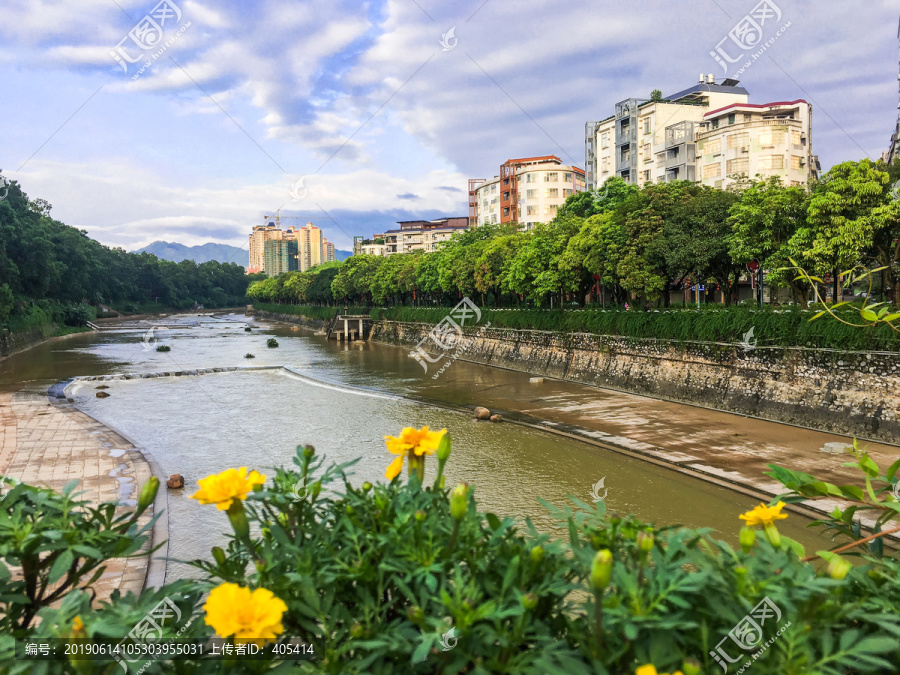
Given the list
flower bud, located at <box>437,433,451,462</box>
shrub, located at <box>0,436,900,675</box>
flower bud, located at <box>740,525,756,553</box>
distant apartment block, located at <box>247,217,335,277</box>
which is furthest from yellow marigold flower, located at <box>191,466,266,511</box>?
distant apartment block, located at <box>247,217,335,277</box>

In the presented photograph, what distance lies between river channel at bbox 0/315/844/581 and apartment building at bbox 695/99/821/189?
21094mm

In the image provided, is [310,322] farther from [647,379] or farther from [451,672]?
[451,672]

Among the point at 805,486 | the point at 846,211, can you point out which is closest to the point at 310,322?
the point at 846,211

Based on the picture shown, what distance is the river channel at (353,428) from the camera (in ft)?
34.7

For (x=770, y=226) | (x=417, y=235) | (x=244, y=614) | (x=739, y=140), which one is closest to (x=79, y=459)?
(x=244, y=614)

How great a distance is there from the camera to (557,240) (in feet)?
93.5

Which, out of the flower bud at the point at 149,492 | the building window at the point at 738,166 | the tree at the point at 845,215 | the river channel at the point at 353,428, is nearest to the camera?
the flower bud at the point at 149,492

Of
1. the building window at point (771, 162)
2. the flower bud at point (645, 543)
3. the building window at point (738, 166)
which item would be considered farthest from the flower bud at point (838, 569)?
the building window at point (771, 162)

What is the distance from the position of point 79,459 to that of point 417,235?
8439cm

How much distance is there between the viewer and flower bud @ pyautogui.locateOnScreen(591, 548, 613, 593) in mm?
1247

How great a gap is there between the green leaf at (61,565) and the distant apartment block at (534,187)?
190 ft

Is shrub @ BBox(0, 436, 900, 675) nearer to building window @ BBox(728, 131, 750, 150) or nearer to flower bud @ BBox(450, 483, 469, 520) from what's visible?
flower bud @ BBox(450, 483, 469, 520)

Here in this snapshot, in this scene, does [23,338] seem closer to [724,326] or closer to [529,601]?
[724,326]

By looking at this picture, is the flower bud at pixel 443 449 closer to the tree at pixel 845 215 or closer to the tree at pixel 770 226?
the tree at pixel 845 215
